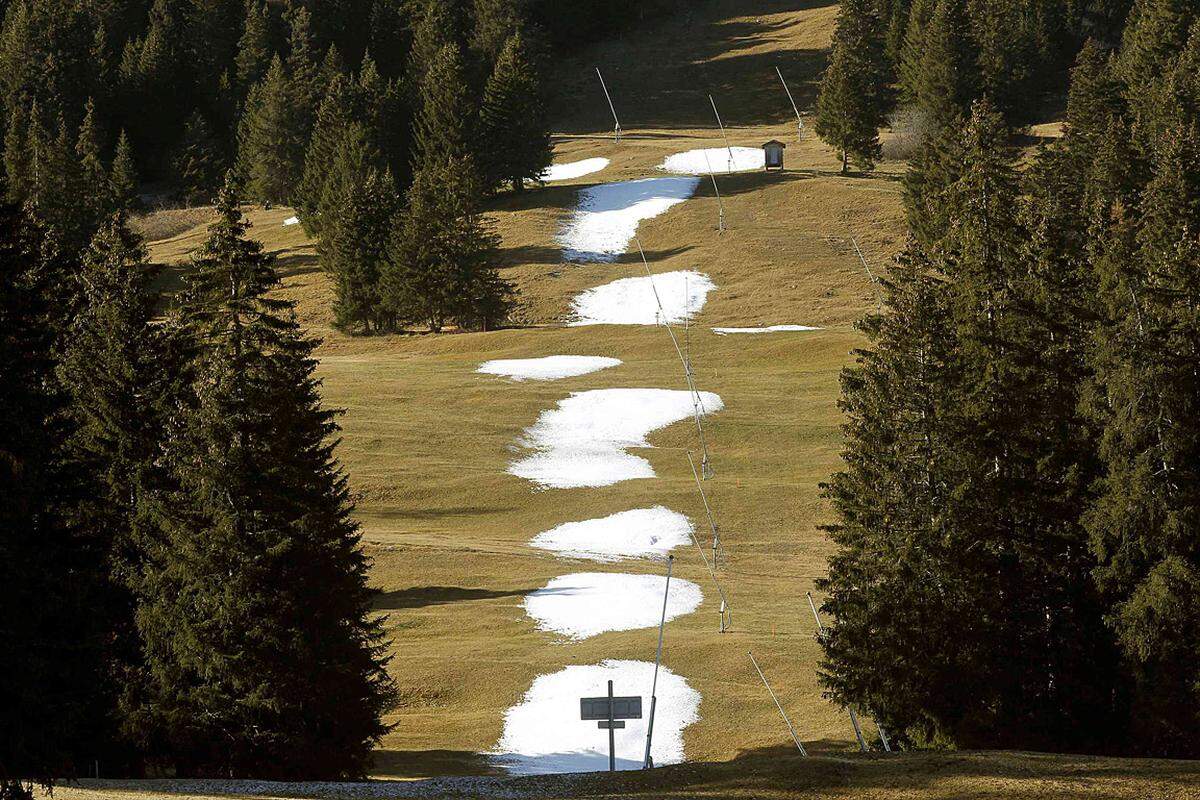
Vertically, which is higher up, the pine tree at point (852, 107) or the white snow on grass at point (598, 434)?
the pine tree at point (852, 107)

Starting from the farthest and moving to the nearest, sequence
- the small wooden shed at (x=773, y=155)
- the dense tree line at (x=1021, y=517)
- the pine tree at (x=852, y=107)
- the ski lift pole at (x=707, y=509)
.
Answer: the small wooden shed at (x=773, y=155)
the pine tree at (x=852, y=107)
the ski lift pole at (x=707, y=509)
the dense tree line at (x=1021, y=517)

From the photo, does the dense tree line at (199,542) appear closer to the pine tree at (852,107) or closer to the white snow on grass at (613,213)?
→ the white snow on grass at (613,213)

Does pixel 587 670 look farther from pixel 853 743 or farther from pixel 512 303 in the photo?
pixel 512 303

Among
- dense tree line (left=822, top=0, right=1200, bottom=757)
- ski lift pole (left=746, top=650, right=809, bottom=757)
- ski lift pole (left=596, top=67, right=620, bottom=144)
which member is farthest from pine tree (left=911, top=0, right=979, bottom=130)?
dense tree line (left=822, top=0, right=1200, bottom=757)

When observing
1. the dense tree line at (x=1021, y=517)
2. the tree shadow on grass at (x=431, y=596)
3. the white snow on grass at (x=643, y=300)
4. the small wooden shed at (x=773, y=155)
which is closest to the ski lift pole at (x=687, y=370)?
the white snow on grass at (x=643, y=300)

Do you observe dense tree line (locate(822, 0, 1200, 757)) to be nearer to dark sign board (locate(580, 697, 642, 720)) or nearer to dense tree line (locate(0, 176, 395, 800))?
dark sign board (locate(580, 697, 642, 720))

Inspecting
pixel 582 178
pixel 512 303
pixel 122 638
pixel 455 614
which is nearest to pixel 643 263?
pixel 512 303
